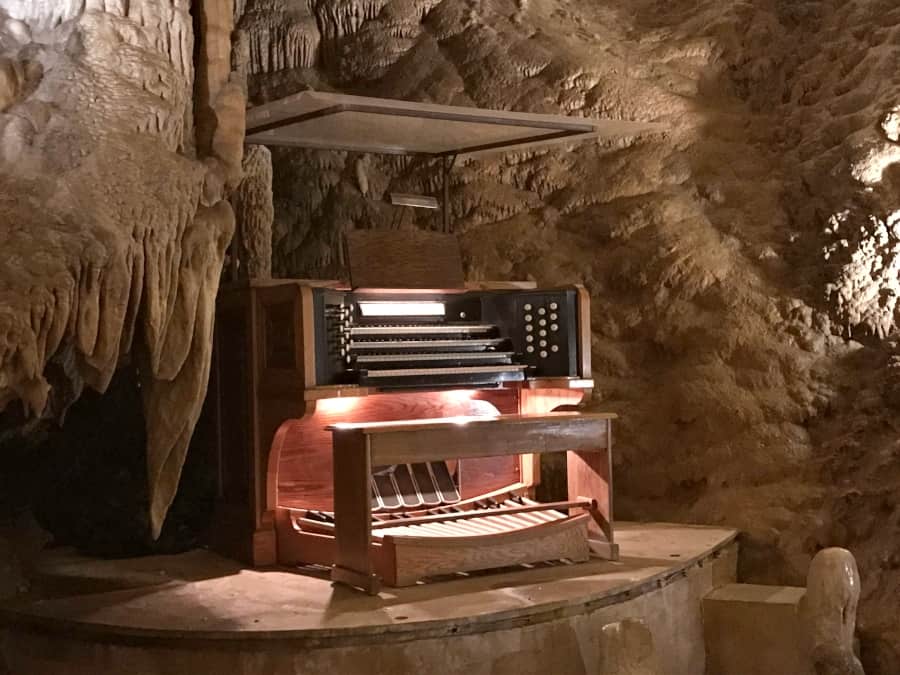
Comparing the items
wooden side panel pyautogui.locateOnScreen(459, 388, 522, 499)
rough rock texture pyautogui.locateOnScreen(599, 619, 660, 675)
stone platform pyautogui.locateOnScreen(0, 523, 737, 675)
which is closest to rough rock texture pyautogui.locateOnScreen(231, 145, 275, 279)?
wooden side panel pyautogui.locateOnScreen(459, 388, 522, 499)

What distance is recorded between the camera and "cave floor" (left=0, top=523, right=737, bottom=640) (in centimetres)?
510

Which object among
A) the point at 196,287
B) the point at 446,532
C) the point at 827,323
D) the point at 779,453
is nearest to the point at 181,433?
the point at 196,287

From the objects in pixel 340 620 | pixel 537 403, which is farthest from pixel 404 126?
pixel 340 620

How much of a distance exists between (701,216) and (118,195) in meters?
4.55

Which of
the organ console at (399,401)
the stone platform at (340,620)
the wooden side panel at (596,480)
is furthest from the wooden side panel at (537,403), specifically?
the stone platform at (340,620)

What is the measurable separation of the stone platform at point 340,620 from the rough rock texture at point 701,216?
109 cm

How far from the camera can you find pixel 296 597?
5.63 m

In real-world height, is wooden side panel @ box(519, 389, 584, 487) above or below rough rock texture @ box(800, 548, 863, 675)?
above

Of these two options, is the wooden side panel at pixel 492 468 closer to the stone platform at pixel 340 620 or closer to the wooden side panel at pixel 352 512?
the stone platform at pixel 340 620

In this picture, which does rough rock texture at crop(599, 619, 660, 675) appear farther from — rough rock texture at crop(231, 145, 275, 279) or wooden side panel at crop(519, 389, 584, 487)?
rough rock texture at crop(231, 145, 275, 279)

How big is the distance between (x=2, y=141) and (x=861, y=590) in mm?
4962

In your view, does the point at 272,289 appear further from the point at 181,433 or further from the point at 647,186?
the point at 647,186

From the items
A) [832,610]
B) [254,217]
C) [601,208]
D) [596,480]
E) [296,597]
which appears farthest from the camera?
[601,208]

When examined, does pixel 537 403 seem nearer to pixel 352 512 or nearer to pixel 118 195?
pixel 352 512
